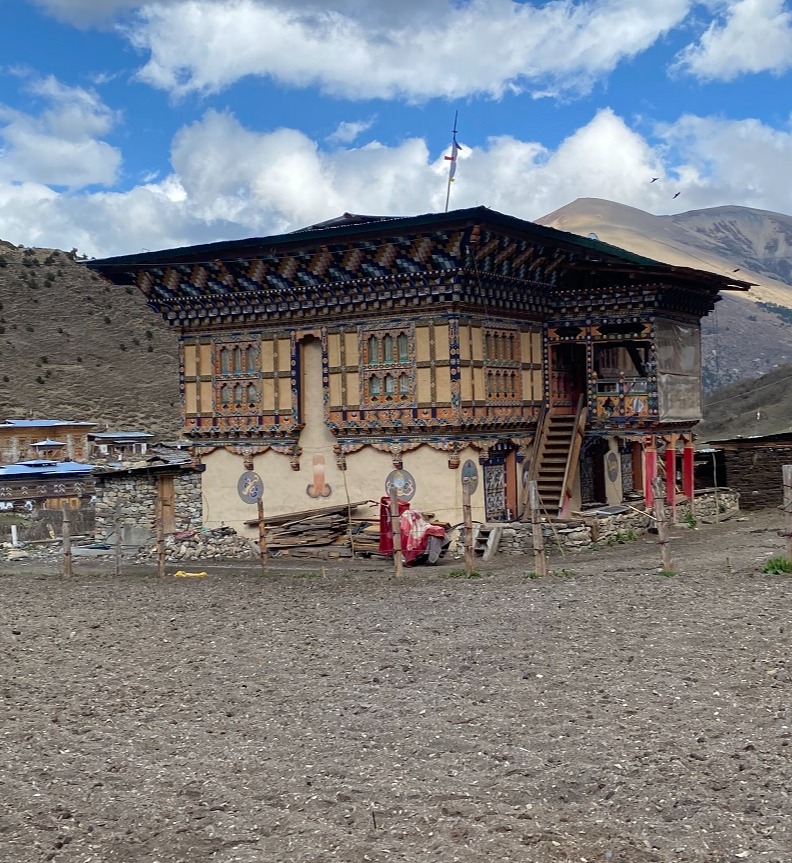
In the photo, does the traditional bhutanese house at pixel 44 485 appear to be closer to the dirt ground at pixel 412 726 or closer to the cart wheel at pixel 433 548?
the cart wheel at pixel 433 548

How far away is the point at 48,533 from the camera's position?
1265 inches

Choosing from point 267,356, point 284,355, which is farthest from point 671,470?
point 267,356

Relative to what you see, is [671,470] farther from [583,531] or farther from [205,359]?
[205,359]

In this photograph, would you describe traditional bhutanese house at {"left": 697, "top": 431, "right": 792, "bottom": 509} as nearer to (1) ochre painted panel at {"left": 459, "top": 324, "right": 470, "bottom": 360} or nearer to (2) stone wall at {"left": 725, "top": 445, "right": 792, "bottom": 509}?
(2) stone wall at {"left": 725, "top": 445, "right": 792, "bottom": 509}

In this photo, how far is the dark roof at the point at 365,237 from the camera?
2091 cm

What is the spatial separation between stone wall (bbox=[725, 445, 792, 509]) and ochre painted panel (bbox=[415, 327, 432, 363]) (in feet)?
42.0

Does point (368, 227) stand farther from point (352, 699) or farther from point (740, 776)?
point (740, 776)

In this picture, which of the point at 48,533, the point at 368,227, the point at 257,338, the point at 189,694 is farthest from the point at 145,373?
the point at 189,694

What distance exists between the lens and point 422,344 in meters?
22.8

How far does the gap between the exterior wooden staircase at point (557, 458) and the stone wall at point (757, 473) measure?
309 inches

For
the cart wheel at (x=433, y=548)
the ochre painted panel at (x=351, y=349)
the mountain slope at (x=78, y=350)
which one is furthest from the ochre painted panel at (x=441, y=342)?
the mountain slope at (x=78, y=350)

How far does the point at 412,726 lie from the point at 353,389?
48.6ft

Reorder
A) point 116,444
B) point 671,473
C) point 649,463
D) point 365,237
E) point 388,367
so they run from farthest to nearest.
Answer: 1. point 116,444
2. point 671,473
3. point 649,463
4. point 388,367
5. point 365,237

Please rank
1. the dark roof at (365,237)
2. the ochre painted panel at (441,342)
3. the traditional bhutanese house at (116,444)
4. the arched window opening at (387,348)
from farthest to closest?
the traditional bhutanese house at (116,444) < the arched window opening at (387,348) < the ochre painted panel at (441,342) < the dark roof at (365,237)
